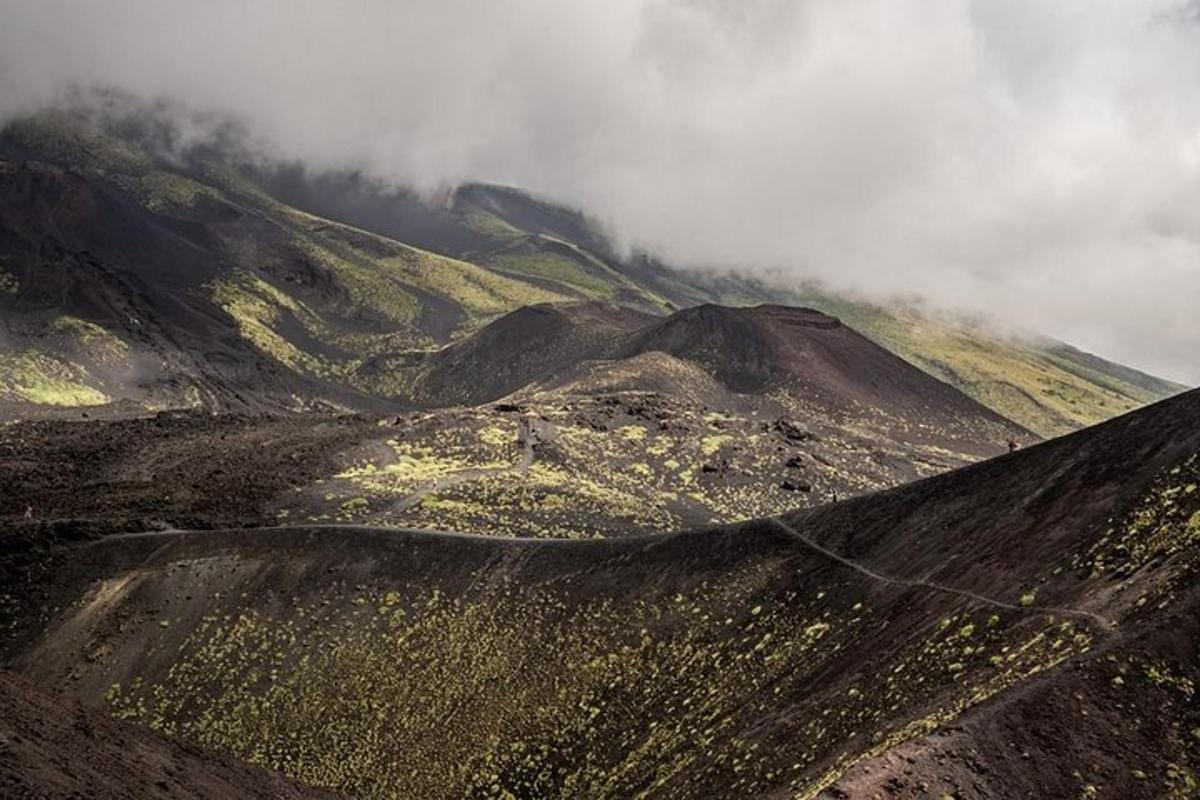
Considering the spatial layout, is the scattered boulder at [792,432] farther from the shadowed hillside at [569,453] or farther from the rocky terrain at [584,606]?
the rocky terrain at [584,606]

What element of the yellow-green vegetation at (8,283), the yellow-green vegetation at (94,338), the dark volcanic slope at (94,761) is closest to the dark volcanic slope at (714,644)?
the dark volcanic slope at (94,761)

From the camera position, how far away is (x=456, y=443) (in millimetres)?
85062

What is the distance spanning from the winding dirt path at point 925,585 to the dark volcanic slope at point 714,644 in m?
0.13

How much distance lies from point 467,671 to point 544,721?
19.9 feet

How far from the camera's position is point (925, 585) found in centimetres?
3041

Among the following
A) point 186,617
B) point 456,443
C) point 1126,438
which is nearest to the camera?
point 1126,438

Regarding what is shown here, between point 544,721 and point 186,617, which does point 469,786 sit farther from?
point 186,617

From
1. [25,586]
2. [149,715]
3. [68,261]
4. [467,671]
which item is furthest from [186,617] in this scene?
[68,261]

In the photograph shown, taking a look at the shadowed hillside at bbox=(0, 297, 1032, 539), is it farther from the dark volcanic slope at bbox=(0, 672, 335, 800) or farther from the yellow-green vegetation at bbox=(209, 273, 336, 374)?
the yellow-green vegetation at bbox=(209, 273, 336, 374)

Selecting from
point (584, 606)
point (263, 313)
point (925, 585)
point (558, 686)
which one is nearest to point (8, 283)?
point (263, 313)

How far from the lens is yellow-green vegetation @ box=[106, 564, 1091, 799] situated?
23.8 meters

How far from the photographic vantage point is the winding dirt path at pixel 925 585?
2216 cm

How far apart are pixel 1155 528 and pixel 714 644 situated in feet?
54.7

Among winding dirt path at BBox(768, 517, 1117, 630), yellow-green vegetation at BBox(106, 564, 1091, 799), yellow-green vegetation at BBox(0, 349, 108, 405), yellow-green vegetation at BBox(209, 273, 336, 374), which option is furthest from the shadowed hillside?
yellow-green vegetation at BBox(209, 273, 336, 374)
